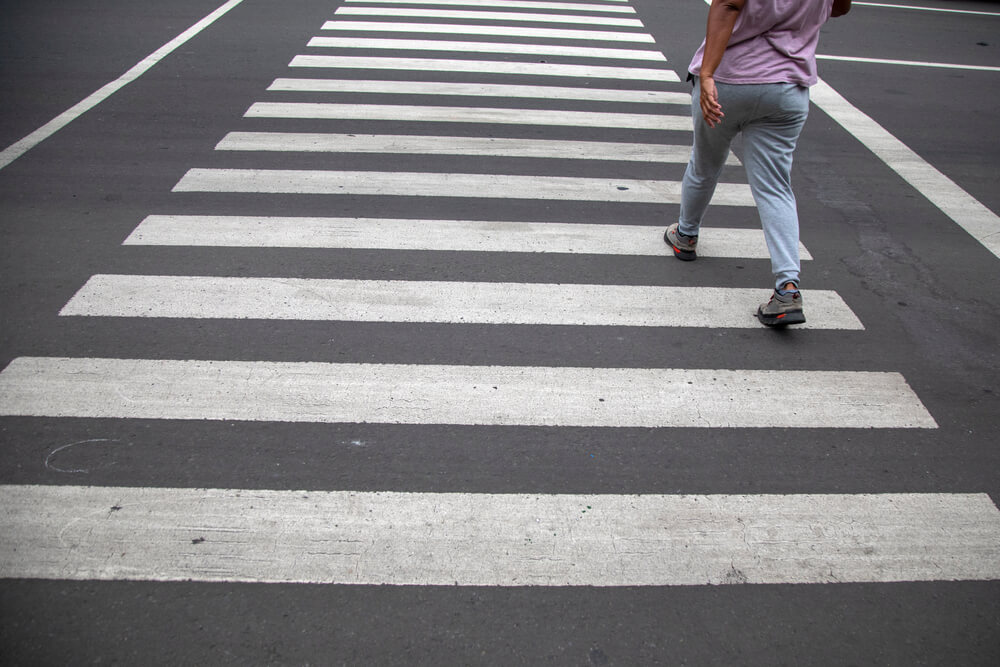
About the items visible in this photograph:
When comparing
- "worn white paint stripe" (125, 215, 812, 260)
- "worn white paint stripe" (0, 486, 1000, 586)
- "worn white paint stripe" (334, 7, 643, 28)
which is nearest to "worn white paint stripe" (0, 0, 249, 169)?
"worn white paint stripe" (125, 215, 812, 260)

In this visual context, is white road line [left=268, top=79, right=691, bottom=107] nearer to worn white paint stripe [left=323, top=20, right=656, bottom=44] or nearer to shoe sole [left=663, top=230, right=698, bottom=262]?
worn white paint stripe [left=323, top=20, right=656, bottom=44]

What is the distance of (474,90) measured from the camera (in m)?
8.55

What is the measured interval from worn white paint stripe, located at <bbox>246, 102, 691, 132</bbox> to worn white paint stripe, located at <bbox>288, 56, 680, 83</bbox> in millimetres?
1374

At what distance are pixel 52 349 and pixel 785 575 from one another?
145 inches

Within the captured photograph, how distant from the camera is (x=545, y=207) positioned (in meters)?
6.05

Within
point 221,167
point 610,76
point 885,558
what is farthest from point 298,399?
point 610,76

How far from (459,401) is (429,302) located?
1.02 meters

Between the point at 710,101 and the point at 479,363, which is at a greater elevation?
the point at 710,101

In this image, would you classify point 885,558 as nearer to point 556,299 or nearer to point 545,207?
point 556,299

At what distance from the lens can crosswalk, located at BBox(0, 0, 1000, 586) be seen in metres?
3.00

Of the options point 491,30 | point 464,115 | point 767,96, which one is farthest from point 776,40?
point 491,30

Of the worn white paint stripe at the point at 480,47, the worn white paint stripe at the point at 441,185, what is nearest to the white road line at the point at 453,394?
the worn white paint stripe at the point at 441,185

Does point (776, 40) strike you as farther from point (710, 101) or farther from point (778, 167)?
point (778, 167)

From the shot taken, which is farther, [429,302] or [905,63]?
[905,63]
